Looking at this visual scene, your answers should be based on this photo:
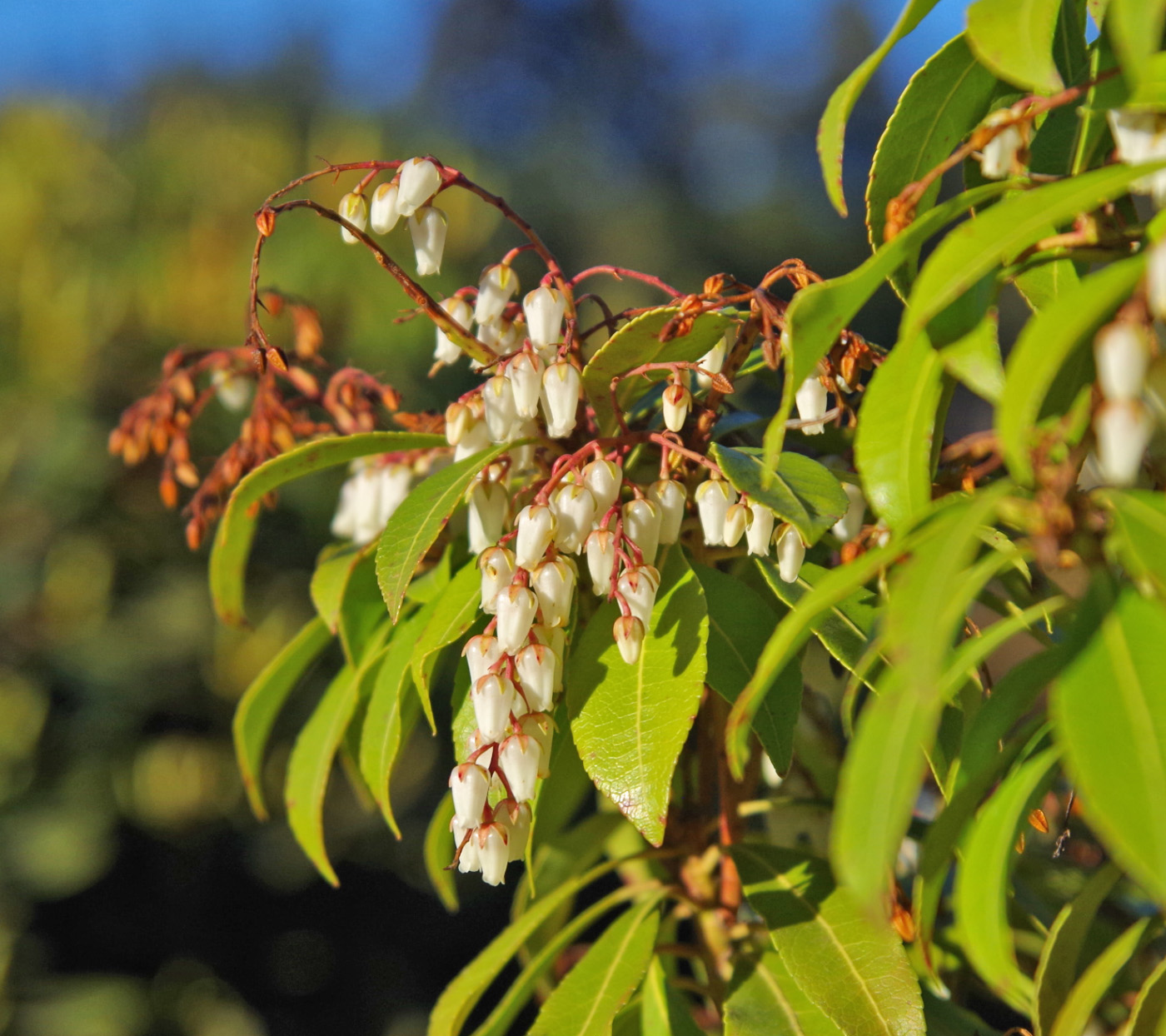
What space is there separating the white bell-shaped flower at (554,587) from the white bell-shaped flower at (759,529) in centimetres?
14

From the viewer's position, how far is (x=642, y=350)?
80 cm

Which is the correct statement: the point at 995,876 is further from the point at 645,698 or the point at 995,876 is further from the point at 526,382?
the point at 526,382

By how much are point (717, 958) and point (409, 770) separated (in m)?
1.57

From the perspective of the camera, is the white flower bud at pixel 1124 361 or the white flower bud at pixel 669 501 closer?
the white flower bud at pixel 1124 361

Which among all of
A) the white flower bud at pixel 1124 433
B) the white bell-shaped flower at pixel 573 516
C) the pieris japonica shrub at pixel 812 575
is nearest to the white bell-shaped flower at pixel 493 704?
the pieris japonica shrub at pixel 812 575

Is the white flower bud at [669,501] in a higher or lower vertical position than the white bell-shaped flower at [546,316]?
lower

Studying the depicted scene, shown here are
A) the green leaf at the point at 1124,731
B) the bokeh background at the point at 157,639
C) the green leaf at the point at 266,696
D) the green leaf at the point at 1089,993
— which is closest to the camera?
the green leaf at the point at 1124,731

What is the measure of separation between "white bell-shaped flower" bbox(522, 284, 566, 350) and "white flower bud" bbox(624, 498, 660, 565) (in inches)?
6.2

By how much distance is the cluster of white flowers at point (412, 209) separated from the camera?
2.73 ft

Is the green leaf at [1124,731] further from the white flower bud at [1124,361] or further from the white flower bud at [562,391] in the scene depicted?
the white flower bud at [562,391]

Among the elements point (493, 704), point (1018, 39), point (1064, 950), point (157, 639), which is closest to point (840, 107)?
point (1018, 39)

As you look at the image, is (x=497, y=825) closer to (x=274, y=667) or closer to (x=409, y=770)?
(x=274, y=667)

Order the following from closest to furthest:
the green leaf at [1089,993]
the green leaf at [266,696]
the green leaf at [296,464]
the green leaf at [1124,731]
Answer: the green leaf at [1124,731] < the green leaf at [1089,993] < the green leaf at [296,464] < the green leaf at [266,696]

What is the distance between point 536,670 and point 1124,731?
0.38 meters
